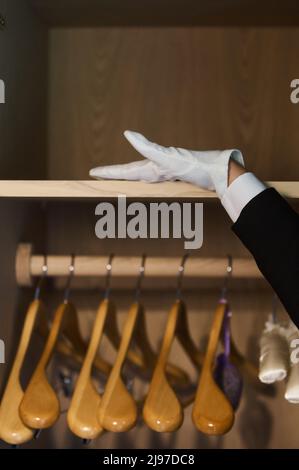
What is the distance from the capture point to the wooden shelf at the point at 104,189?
815 mm

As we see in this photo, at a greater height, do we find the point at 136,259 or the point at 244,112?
the point at 244,112

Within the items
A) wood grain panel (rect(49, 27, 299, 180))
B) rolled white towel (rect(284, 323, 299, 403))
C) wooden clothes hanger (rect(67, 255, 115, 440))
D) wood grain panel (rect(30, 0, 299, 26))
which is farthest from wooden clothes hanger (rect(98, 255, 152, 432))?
wood grain panel (rect(30, 0, 299, 26))

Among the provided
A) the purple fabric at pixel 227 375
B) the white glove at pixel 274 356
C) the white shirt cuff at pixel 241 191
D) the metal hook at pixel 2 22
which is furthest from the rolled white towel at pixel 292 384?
the metal hook at pixel 2 22

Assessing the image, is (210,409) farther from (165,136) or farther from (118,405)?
(165,136)

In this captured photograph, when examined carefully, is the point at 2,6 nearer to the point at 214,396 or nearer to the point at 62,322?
the point at 62,322

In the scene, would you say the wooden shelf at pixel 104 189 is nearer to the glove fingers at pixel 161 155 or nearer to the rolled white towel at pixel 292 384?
the glove fingers at pixel 161 155

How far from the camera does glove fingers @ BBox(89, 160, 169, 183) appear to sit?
2.65 ft

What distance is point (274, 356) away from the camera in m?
0.90

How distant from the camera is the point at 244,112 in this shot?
126cm

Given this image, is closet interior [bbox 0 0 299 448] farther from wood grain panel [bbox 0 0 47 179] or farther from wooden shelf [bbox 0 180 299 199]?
wooden shelf [bbox 0 180 299 199]

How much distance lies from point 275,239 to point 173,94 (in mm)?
613

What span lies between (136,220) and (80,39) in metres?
0.42
